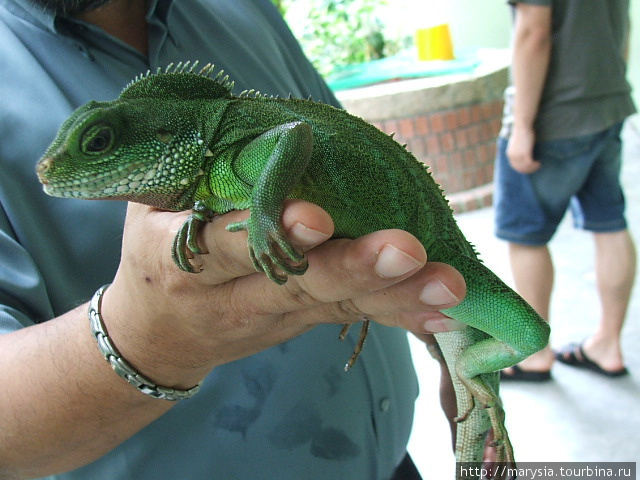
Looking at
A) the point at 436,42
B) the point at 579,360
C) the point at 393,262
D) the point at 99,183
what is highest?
the point at 99,183

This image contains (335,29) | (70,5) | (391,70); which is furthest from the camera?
(335,29)

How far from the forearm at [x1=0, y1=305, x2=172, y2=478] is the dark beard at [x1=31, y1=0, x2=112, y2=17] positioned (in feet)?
2.16

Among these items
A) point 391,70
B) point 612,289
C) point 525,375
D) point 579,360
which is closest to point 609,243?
point 612,289

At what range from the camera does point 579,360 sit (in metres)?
3.55

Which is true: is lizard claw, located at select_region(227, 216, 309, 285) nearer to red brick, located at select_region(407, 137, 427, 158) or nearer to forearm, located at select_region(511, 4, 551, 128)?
forearm, located at select_region(511, 4, 551, 128)

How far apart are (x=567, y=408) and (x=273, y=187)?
2882 mm

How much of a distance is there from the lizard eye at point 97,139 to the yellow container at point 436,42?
6.04 m

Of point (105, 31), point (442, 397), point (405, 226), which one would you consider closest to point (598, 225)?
point (442, 397)

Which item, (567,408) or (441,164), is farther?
(441,164)

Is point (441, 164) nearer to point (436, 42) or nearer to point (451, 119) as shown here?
point (451, 119)

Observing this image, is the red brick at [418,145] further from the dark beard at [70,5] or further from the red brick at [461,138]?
the dark beard at [70,5]

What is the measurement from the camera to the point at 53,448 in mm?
1171

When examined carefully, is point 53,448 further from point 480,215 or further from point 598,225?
point 480,215

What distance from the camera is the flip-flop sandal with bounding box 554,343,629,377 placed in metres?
3.44
